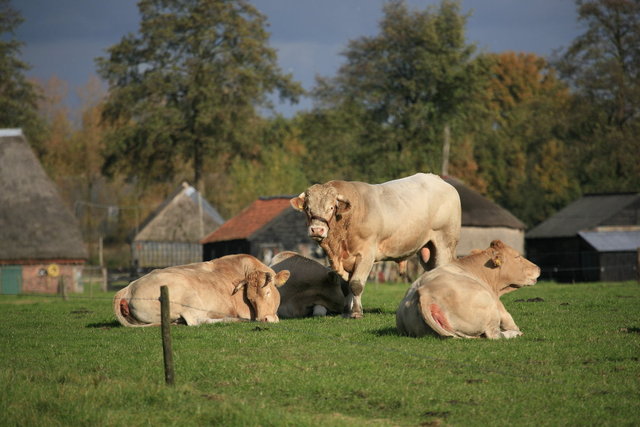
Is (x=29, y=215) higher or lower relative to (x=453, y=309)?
higher

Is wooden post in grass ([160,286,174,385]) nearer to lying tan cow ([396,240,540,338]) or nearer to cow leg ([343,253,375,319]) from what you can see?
lying tan cow ([396,240,540,338])

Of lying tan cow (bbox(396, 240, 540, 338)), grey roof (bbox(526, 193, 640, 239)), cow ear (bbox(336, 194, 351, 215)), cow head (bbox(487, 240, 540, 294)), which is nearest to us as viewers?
lying tan cow (bbox(396, 240, 540, 338))

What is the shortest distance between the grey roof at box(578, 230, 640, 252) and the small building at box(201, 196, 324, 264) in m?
15.3

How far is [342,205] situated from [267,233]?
35270 millimetres

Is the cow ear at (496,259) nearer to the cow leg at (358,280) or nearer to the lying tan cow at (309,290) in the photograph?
the cow leg at (358,280)

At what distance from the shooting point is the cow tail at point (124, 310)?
50.4 feet

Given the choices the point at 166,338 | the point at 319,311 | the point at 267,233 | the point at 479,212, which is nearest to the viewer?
the point at 166,338

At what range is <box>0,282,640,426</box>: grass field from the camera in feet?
27.0

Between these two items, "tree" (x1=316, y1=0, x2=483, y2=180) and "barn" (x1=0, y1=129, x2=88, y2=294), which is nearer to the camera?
"barn" (x1=0, y1=129, x2=88, y2=294)

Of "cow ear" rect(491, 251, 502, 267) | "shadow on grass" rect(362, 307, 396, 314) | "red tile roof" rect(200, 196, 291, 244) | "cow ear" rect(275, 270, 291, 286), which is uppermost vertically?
"red tile roof" rect(200, 196, 291, 244)

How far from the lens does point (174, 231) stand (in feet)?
219

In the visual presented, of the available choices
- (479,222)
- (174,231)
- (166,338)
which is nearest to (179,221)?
(174,231)

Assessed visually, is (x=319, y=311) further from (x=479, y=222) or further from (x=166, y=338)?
(x=479, y=222)

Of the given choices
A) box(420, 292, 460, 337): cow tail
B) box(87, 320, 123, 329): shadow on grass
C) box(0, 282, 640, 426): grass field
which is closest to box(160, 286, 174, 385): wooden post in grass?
box(0, 282, 640, 426): grass field
